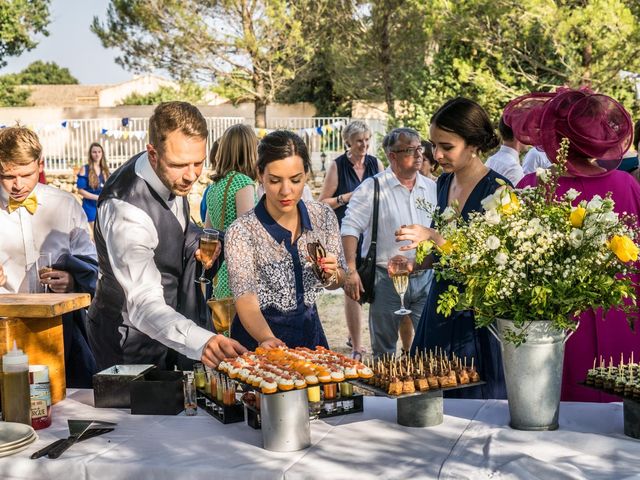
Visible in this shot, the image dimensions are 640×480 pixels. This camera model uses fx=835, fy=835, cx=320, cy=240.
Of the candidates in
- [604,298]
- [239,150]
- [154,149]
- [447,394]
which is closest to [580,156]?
[604,298]

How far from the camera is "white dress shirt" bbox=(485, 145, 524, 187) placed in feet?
19.8

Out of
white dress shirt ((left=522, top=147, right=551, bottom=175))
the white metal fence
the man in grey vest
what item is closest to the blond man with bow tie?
the man in grey vest

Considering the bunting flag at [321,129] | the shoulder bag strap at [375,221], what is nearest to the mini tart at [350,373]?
the shoulder bag strap at [375,221]

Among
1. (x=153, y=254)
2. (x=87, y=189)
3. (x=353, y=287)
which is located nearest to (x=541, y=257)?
(x=153, y=254)

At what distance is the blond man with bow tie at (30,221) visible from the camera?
356cm

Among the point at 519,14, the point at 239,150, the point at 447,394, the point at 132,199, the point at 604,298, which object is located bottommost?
the point at 447,394

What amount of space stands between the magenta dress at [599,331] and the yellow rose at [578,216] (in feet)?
2.71

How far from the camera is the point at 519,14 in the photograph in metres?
14.3

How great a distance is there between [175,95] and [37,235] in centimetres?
2615

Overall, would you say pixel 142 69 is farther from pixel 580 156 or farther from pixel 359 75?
pixel 580 156

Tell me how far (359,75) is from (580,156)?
20.7m

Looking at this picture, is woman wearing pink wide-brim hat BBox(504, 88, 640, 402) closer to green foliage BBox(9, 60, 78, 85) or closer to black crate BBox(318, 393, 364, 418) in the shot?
black crate BBox(318, 393, 364, 418)

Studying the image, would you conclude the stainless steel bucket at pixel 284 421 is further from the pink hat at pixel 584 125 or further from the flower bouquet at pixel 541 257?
the pink hat at pixel 584 125

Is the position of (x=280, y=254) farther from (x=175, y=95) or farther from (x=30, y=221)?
(x=175, y=95)
